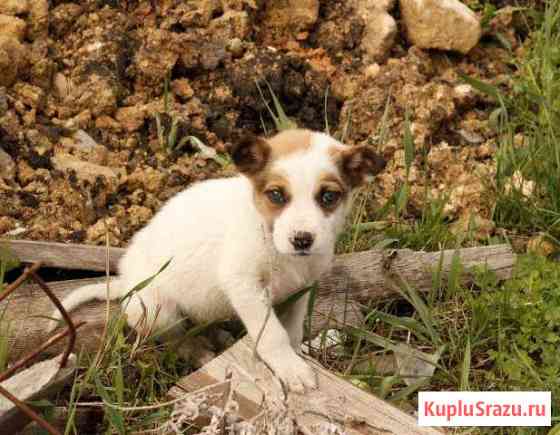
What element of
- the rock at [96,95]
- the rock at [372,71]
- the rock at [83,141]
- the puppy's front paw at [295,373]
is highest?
the rock at [372,71]

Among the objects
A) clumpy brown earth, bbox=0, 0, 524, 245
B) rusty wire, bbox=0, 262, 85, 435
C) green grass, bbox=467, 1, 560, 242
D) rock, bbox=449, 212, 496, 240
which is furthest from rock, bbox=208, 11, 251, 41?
rusty wire, bbox=0, 262, 85, 435

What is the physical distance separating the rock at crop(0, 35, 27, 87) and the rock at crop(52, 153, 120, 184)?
0.62 meters

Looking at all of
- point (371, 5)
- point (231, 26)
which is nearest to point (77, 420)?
point (231, 26)

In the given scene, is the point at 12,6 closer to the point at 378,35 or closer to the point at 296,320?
the point at 378,35

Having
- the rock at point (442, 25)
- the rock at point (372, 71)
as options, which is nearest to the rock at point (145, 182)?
the rock at point (372, 71)

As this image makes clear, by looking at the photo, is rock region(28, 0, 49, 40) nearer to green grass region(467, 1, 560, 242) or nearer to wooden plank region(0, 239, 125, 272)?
wooden plank region(0, 239, 125, 272)

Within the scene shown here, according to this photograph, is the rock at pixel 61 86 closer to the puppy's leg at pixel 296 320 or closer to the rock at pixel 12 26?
the rock at pixel 12 26

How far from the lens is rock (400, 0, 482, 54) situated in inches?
226

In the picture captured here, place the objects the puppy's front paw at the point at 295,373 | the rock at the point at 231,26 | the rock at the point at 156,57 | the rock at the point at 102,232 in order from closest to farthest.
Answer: the puppy's front paw at the point at 295,373 < the rock at the point at 102,232 < the rock at the point at 156,57 < the rock at the point at 231,26

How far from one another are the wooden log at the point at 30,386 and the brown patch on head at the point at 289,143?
46.0 inches

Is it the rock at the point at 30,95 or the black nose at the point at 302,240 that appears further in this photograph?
the rock at the point at 30,95

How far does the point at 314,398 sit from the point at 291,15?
321 cm

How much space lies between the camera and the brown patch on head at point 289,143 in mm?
3506

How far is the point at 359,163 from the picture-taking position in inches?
141
